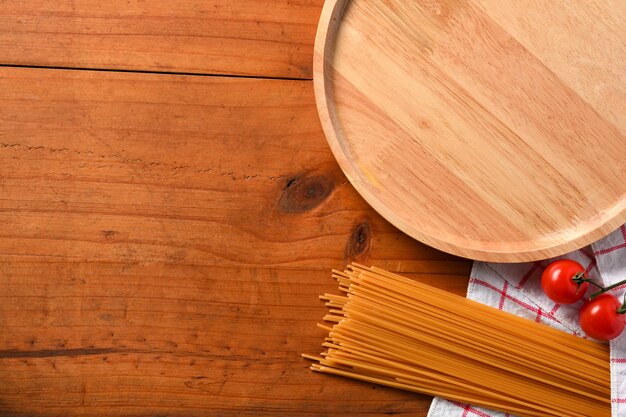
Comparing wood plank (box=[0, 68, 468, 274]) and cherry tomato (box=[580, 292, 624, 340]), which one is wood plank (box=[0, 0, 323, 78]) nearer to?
wood plank (box=[0, 68, 468, 274])

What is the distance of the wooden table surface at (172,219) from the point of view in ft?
4.15

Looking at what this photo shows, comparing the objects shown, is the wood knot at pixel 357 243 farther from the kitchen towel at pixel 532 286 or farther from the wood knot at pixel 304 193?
the kitchen towel at pixel 532 286

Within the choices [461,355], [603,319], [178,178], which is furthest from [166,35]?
[603,319]

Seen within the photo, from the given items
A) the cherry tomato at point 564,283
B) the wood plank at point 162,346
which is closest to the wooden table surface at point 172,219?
the wood plank at point 162,346

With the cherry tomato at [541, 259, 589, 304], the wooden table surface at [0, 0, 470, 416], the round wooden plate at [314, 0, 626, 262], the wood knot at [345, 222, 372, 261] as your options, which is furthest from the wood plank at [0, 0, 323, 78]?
the cherry tomato at [541, 259, 589, 304]

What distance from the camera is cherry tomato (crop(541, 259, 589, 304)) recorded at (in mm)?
1211

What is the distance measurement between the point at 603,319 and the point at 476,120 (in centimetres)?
45

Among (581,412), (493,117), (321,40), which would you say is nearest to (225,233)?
(321,40)

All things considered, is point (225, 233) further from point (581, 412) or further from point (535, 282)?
point (581, 412)

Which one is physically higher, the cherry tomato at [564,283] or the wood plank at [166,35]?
the wood plank at [166,35]

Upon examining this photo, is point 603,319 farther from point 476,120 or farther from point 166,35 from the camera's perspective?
point 166,35

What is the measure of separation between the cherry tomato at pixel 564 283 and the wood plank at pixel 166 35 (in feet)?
2.06

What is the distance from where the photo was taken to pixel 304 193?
1298mm

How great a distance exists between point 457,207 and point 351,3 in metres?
0.45
